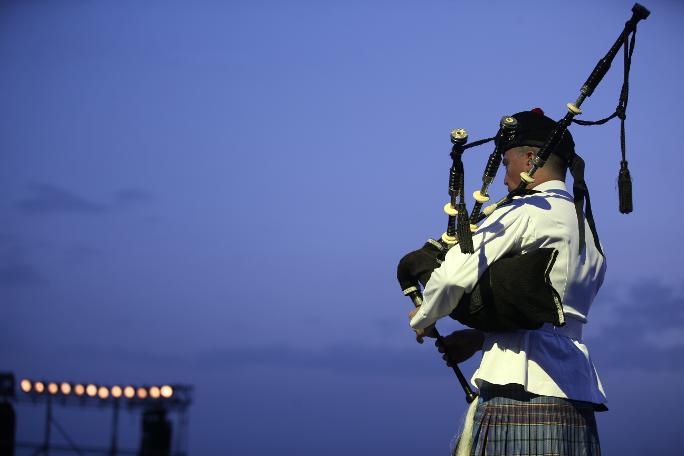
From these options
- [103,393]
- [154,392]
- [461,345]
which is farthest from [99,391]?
[461,345]

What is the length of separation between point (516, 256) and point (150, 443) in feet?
40.6

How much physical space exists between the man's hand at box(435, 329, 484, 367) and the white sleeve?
0.33m

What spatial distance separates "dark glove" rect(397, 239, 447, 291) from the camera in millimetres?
3064

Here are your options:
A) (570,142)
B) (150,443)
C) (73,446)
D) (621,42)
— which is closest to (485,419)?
(570,142)

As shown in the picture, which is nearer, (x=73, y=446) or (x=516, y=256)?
(x=516, y=256)

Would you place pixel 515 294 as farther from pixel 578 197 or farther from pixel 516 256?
pixel 578 197

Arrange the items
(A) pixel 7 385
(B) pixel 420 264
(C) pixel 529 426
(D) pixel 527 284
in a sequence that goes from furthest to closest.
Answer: (A) pixel 7 385, (B) pixel 420 264, (C) pixel 529 426, (D) pixel 527 284

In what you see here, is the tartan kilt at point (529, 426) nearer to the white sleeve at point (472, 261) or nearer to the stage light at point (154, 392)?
the white sleeve at point (472, 261)

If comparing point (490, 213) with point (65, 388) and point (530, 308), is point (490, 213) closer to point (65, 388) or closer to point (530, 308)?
point (530, 308)

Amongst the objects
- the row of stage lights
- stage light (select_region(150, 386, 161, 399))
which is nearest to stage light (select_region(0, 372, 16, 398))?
the row of stage lights

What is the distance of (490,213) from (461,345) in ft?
1.58

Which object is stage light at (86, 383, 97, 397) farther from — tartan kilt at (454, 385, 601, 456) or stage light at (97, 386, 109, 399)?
tartan kilt at (454, 385, 601, 456)

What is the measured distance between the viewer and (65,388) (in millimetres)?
15500

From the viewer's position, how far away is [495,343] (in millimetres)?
3027
